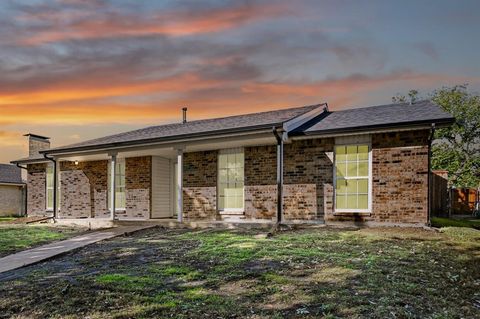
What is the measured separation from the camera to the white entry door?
16.0m

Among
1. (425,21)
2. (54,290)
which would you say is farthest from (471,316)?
(425,21)

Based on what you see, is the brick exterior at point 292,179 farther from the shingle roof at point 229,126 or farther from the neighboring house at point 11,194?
the neighboring house at point 11,194

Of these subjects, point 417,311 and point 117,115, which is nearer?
point 417,311

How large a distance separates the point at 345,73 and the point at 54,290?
36.9 feet

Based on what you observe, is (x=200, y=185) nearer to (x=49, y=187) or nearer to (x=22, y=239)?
(x=22, y=239)

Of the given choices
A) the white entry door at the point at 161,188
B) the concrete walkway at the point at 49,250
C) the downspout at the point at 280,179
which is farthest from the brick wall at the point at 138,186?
the downspout at the point at 280,179

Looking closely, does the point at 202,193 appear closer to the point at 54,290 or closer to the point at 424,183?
the point at 424,183

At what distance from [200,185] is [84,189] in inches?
259

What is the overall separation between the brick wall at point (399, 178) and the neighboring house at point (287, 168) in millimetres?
26

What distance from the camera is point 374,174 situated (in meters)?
11.2

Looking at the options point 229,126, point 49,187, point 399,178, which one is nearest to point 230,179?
point 229,126

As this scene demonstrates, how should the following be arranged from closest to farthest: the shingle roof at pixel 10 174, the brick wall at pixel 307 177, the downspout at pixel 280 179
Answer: the downspout at pixel 280 179
the brick wall at pixel 307 177
the shingle roof at pixel 10 174

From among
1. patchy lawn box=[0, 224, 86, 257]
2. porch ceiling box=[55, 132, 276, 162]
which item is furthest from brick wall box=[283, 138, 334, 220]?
patchy lawn box=[0, 224, 86, 257]

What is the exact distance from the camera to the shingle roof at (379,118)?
10516 mm
